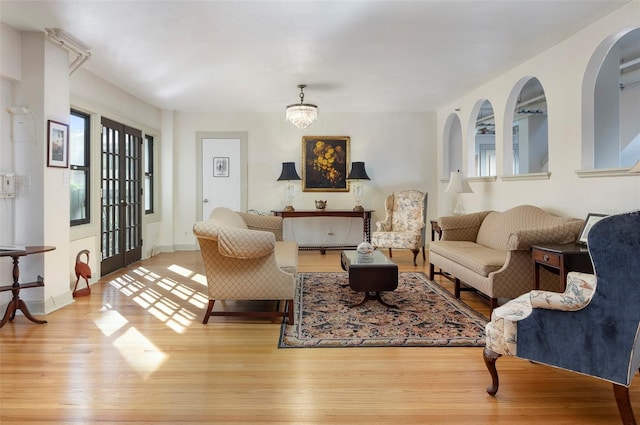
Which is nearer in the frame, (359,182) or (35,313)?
(35,313)

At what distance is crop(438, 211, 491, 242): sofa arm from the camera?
4680 millimetres

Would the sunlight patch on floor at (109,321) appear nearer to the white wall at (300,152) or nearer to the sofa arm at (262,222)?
the sofa arm at (262,222)

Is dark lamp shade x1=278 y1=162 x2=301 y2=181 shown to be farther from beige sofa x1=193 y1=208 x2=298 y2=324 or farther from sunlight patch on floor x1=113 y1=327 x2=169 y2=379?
sunlight patch on floor x1=113 y1=327 x2=169 y2=379

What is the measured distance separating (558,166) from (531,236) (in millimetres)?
1220

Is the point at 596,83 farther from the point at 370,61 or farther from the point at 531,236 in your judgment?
the point at 370,61

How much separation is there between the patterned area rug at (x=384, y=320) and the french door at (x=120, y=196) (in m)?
2.71

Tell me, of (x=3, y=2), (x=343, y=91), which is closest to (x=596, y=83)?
(x=343, y=91)

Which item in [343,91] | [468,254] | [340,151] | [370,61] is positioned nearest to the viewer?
[468,254]

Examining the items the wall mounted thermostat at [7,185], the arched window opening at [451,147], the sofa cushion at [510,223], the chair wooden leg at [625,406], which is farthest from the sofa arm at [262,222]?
the chair wooden leg at [625,406]

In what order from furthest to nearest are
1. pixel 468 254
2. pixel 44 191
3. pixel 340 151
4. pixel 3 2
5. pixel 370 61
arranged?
1. pixel 340 151
2. pixel 370 61
3. pixel 468 254
4. pixel 44 191
5. pixel 3 2

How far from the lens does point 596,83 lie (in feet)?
11.7

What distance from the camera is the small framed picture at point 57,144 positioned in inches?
138

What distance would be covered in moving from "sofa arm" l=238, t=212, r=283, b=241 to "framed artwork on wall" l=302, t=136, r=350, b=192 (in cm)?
228

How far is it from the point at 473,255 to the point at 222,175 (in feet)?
15.8
